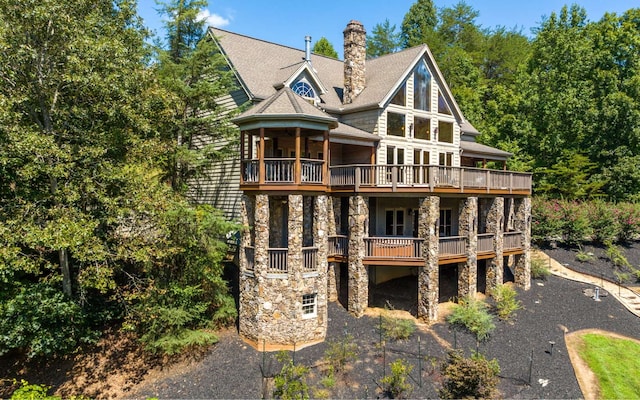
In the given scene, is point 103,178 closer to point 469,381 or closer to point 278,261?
point 278,261

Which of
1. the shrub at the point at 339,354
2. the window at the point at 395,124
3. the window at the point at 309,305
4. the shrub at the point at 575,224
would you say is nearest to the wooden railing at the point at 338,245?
the window at the point at 309,305

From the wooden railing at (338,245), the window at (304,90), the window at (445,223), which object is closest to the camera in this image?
the wooden railing at (338,245)

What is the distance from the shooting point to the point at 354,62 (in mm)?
21844

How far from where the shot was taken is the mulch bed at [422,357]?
40.3 feet

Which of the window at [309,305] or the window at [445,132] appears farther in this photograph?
the window at [445,132]

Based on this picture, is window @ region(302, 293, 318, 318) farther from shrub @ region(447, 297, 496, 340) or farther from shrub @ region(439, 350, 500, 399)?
shrub @ region(447, 297, 496, 340)

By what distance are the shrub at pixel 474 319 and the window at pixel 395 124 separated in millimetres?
9664

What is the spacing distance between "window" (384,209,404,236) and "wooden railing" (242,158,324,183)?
6.41 metres

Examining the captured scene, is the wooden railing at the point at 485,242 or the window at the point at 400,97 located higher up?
the window at the point at 400,97

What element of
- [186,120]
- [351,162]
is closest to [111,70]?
[186,120]

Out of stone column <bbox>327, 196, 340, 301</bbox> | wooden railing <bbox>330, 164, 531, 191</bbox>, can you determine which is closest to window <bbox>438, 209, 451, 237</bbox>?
wooden railing <bbox>330, 164, 531, 191</bbox>

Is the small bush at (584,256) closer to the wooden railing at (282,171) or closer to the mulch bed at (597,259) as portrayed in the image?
the mulch bed at (597,259)

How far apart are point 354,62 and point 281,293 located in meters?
14.6

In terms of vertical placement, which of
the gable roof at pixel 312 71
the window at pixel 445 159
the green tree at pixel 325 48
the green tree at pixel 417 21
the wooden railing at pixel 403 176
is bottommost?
the wooden railing at pixel 403 176
